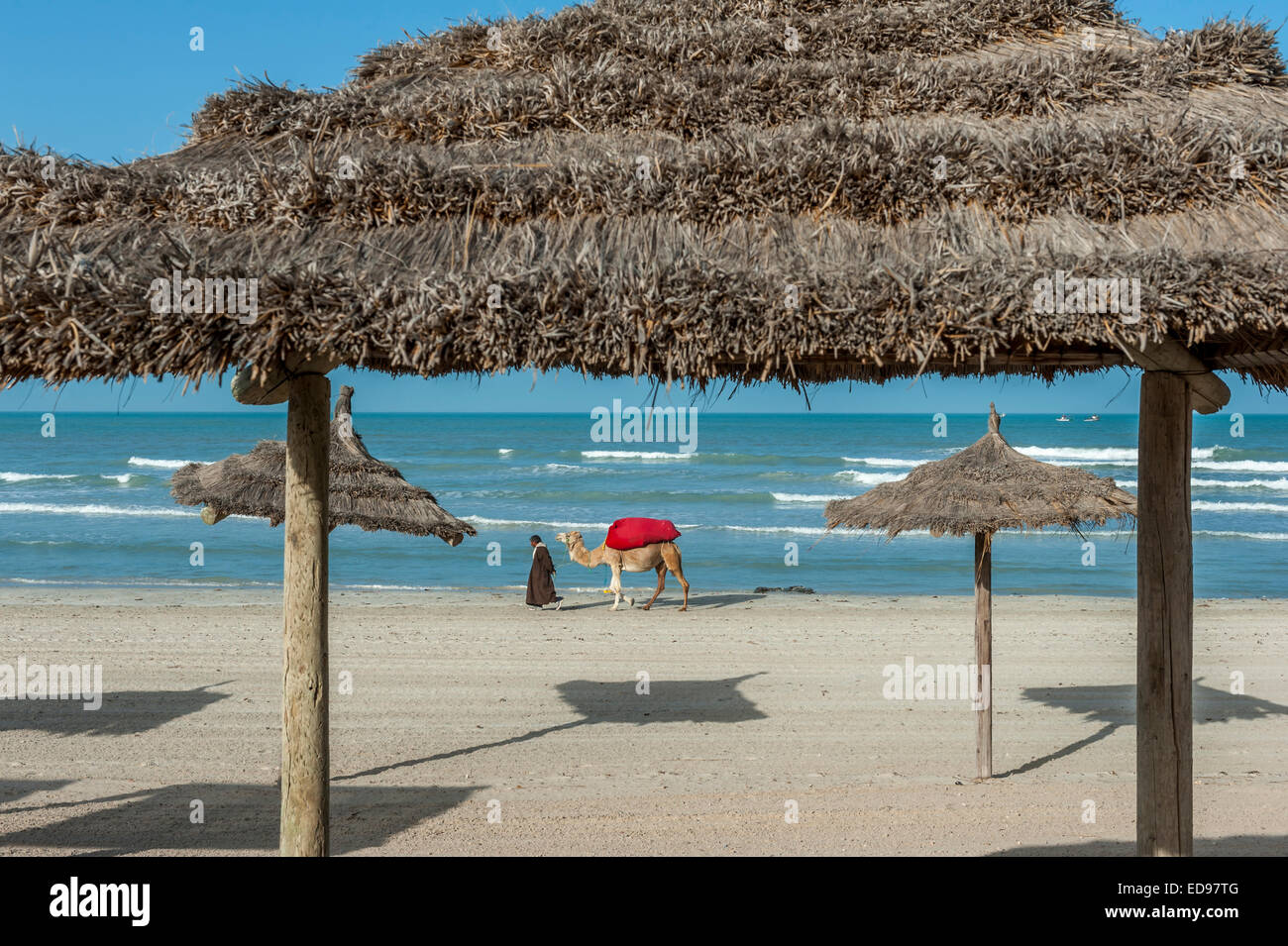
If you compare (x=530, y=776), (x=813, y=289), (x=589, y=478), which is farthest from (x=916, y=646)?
(x=589, y=478)

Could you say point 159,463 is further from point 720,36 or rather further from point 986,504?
point 720,36

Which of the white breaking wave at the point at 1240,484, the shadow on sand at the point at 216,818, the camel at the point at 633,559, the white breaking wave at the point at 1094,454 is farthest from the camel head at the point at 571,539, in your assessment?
the white breaking wave at the point at 1094,454

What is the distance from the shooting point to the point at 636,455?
1720 inches

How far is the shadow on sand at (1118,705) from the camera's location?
8930mm

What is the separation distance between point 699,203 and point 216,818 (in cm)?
507

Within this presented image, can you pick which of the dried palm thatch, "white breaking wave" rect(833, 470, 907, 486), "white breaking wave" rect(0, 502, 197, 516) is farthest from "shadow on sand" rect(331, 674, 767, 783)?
"white breaking wave" rect(833, 470, 907, 486)

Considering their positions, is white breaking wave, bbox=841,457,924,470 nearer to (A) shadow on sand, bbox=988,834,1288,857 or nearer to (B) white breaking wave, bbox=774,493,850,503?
(B) white breaking wave, bbox=774,493,850,503

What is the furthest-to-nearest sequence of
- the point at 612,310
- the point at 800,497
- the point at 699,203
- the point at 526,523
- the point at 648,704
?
the point at 800,497 < the point at 526,523 < the point at 648,704 < the point at 699,203 < the point at 612,310

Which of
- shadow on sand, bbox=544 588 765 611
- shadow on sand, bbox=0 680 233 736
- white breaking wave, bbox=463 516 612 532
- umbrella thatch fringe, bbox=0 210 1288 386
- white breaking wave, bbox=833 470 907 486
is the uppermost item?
umbrella thatch fringe, bbox=0 210 1288 386

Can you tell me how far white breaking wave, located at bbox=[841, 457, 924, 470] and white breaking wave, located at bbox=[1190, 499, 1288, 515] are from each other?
11829 mm

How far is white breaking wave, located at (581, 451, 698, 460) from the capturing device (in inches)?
1679

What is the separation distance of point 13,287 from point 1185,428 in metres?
3.80

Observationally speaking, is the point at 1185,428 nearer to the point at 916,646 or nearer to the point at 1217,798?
the point at 1217,798

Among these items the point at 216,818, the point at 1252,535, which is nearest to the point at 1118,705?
the point at 216,818
